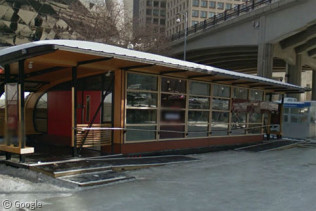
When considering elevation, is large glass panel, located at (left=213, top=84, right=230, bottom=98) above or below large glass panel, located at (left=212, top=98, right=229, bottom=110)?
above

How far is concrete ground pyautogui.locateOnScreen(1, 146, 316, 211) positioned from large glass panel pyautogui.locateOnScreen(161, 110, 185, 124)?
6.18 feet

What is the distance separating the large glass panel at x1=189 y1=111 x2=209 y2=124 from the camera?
41.3 ft

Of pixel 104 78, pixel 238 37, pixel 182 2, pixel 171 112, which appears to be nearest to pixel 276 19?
pixel 238 37

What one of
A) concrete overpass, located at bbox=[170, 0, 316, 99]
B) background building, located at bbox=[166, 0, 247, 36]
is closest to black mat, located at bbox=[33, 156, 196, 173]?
concrete overpass, located at bbox=[170, 0, 316, 99]

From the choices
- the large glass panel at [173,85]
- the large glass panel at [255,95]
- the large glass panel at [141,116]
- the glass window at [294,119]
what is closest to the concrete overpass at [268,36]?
the glass window at [294,119]

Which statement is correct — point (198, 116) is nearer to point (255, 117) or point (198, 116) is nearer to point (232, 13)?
point (255, 117)

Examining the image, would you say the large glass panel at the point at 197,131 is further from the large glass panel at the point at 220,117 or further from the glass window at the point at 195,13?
the glass window at the point at 195,13

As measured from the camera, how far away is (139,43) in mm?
31562

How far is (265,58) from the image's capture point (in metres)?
29.6

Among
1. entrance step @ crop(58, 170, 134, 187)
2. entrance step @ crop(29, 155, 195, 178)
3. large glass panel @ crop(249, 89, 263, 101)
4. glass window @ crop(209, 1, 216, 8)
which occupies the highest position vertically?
glass window @ crop(209, 1, 216, 8)

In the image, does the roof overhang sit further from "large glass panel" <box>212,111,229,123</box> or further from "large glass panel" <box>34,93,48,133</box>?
"large glass panel" <box>212,111,229,123</box>

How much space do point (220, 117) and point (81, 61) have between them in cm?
700

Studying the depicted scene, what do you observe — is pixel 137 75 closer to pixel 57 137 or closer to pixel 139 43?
pixel 57 137

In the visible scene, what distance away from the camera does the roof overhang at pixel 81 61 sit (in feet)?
24.2
